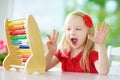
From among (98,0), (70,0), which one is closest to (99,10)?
(98,0)

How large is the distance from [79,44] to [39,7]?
1.32 metres

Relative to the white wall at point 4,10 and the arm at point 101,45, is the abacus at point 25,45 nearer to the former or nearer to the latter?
Answer: the arm at point 101,45

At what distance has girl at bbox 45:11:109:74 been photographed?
0.96 metres

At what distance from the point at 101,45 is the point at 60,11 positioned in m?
1.37

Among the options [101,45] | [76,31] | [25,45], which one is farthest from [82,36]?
[25,45]

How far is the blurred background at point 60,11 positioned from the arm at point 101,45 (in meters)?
1.27

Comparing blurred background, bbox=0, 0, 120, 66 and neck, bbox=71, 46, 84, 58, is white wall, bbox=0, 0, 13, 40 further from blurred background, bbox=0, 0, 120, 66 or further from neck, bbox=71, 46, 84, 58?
neck, bbox=71, 46, 84, 58

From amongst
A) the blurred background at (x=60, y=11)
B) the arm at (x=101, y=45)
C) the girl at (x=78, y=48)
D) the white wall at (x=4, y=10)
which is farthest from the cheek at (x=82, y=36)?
the white wall at (x=4, y=10)

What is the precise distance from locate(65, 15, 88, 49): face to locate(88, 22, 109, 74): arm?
0.12 meters

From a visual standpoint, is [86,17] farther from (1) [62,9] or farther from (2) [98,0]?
(2) [98,0]

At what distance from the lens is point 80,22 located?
3.22 feet

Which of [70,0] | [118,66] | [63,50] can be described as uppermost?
[70,0]

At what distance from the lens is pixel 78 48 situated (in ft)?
3.46

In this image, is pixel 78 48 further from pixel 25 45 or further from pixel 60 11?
pixel 60 11
